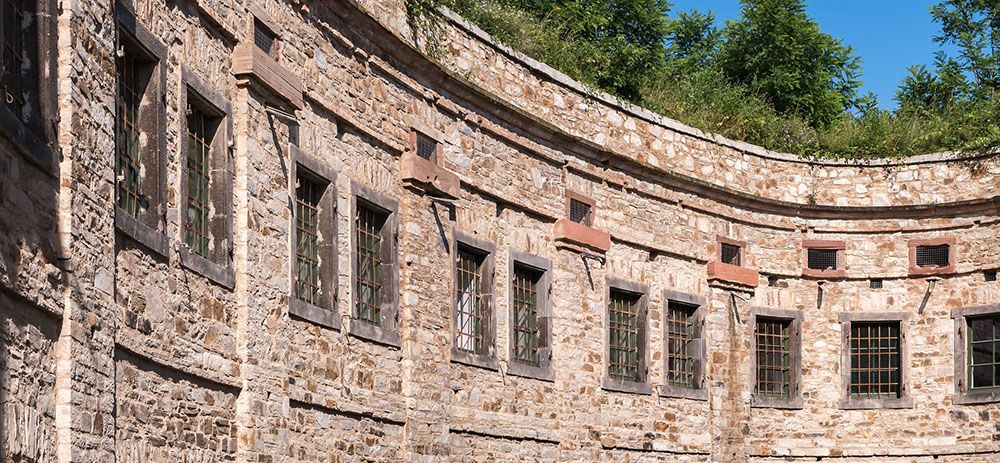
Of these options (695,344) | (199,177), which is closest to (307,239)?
(199,177)

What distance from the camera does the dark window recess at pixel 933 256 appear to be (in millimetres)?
24047

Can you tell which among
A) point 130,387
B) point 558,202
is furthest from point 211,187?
point 558,202

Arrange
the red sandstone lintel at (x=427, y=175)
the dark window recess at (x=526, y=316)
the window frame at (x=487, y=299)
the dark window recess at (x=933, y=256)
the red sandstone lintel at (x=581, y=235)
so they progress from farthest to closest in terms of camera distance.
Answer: the dark window recess at (x=933, y=256)
the red sandstone lintel at (x=581, y=235)
the dark window recess at (x=526, y=316)
the window frame at (x=487, y=299)
the red sandstone lintel at (x=427, y=175)

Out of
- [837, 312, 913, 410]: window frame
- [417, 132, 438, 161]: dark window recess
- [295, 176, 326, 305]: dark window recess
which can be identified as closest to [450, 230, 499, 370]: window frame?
[417, 132, 438, 161]: dark window recess

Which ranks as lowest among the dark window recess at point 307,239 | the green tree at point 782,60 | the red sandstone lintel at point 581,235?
the dark window recess at point 307,239

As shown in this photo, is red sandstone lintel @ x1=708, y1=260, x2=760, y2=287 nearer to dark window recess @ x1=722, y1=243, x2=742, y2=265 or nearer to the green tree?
dark window recess @ x1=722, y1=243, x2=742, y2=265

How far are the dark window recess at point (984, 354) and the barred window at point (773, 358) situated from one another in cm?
267

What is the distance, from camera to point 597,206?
68.2 ft

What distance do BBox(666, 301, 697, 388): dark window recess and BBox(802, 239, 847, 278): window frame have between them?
2.53 m

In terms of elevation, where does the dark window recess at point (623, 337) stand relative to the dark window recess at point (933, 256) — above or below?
below

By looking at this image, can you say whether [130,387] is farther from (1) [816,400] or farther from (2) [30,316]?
(1) [816,400]

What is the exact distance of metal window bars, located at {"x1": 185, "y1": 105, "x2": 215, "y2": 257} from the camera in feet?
40.8

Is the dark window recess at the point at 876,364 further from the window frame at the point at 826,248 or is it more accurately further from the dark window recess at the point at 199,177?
the dark window recess at the point at 199,177

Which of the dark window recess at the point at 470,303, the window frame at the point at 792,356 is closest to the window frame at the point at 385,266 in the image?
the dark window recess at the point at 470,303
